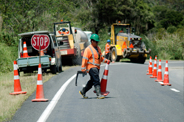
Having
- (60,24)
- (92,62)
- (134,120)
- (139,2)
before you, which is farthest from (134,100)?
(139,2)

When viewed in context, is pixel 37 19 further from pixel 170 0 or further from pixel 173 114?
pixel 170 0

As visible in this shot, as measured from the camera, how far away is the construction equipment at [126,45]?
26.6 metres

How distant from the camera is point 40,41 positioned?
1521 cm

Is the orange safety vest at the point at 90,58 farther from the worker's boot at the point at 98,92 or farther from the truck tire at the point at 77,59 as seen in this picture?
the truck tire at the point at 77,59

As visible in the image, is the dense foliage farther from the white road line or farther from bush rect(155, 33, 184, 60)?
the white road line

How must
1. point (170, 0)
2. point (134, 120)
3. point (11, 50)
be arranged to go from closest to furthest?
point (134, 120) < point (11, 50) < point (170, 0)

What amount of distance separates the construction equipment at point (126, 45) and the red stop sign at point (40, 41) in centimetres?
1114

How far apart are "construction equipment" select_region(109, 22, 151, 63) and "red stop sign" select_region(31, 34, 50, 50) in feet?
36.5

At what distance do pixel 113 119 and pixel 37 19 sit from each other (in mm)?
22913

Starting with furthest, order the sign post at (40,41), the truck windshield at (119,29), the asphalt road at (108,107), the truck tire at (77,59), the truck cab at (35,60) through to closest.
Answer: the truck windshield at (119,29), the truck tire at (77,59), the truck cab at (35,60), the sign post at (40,41), the asphalt road at (108,107)

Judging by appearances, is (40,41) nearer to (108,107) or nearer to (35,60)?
(35,60)

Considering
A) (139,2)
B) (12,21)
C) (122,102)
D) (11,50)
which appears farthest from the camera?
(139,2)

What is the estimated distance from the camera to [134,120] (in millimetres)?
6832

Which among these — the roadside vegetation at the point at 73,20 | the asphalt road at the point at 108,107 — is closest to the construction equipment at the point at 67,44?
the roadside vegetation at the point at 73,20
